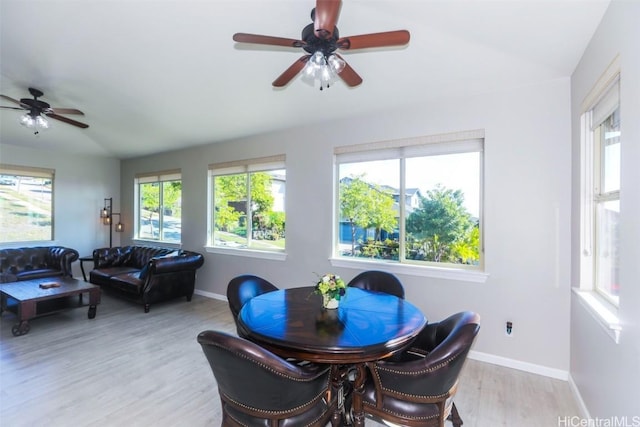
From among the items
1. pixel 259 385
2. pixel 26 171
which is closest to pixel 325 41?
pixel 259 385

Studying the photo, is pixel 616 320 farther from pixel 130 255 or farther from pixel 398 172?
pixel 130 255

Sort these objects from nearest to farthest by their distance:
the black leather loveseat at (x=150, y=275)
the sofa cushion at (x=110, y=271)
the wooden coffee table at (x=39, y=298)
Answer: the wooden coffee table at (x=39, y=298) → the black leather loveseat at (x=150, y=275) → the sofa cushion at (x=110, y=271)

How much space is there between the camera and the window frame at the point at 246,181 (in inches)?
177

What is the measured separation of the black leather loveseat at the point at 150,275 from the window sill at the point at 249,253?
0.90ft

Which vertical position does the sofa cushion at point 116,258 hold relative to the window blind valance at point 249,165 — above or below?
below

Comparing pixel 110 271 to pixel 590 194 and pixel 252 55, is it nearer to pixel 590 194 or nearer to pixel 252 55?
pixel 252 55

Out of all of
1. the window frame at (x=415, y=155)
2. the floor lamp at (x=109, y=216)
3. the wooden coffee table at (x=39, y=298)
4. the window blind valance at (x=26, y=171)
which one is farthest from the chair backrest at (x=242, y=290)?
the window blind valance at (x=26, y=171)

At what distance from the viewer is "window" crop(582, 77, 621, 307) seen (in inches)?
74.7

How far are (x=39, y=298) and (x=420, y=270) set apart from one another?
4.43 metres

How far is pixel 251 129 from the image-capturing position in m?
4.50

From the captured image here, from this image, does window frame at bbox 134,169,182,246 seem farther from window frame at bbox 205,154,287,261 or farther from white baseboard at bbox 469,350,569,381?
white baseboard at bbox 469,350,569,381

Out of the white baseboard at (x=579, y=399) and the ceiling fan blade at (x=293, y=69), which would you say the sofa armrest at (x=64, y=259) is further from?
the white baseboard at (x=579, y=399)

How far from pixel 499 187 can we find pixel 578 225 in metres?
0.69

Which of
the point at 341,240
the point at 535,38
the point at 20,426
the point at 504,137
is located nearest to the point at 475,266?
the point at 504,137
